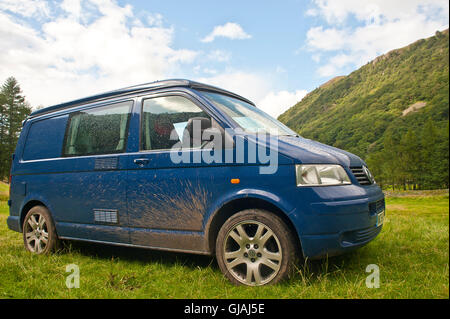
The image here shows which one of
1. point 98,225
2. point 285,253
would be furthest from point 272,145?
point 98,225

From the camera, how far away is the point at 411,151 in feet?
279

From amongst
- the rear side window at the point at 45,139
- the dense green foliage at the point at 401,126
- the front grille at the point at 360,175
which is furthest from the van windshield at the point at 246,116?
the dense green foliage at the point at 401,126

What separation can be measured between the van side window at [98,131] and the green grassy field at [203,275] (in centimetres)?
135

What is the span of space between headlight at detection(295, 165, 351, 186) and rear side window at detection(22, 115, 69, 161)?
329 cm

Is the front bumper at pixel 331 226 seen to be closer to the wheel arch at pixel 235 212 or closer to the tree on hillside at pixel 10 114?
the wheel arch at pixel 235 212

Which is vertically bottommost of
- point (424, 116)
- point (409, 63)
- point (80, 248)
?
point (80, 248)

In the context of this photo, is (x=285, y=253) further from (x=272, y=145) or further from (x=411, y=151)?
(x=411, y=151)

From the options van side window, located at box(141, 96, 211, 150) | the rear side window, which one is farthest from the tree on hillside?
van side window, located at box(141, 96, 211, 150)

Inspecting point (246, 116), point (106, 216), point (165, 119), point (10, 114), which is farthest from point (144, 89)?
point (10, 114)

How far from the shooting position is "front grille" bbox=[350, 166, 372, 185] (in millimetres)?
3048

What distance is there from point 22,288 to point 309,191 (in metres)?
2.78

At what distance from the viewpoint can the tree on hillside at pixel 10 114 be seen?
47562mm
